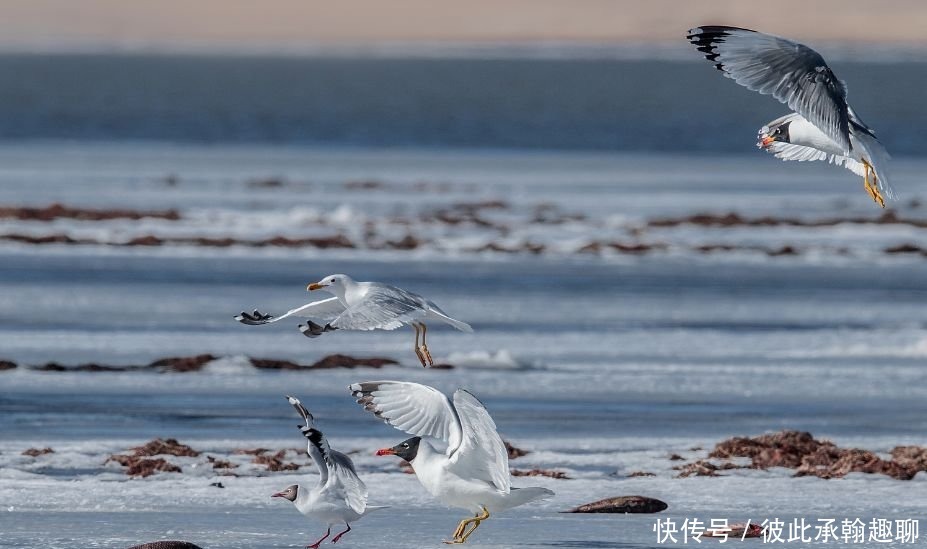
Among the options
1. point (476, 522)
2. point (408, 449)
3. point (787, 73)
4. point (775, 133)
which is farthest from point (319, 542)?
point (787, 73)

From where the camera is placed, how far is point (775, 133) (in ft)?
29.9

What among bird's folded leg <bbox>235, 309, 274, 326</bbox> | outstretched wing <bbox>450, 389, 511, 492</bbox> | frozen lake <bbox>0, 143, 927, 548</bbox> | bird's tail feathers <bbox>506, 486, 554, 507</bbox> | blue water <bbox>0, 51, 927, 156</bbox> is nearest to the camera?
bird's folded leg <bbox>235, 309, 274, 326</bbox>

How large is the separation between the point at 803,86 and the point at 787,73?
99 millimetres

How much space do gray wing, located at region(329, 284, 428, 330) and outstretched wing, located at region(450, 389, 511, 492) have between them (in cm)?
43

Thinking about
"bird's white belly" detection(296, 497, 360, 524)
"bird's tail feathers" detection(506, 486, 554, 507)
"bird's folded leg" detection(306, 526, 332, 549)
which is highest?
"bird's tail feathers" detection(506, 486, 554, 507)

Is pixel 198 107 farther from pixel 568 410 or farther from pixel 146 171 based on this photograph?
pixel 568 410

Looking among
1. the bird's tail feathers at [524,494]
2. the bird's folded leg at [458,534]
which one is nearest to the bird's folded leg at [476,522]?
the bird's folded leg at [458,534]

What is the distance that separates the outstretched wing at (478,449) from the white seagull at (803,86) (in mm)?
1882

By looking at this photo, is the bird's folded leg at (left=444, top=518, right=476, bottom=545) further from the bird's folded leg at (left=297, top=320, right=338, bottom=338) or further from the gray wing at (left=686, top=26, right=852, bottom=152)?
the gray wing at (left=686, top=26, right=852, bottom=152)

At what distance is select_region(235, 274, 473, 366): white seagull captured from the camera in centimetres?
786

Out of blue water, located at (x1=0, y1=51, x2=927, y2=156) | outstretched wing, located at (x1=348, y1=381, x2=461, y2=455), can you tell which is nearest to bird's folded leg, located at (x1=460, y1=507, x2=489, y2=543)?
outstretched wing, located at (x1=348, y1=381, x2=461, y2=455)

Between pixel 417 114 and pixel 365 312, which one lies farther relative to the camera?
pixel 417 114

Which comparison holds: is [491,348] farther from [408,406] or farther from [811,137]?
[408,406]

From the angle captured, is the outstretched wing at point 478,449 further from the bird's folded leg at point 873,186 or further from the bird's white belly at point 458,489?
the bird's folded leg at point 873,186
